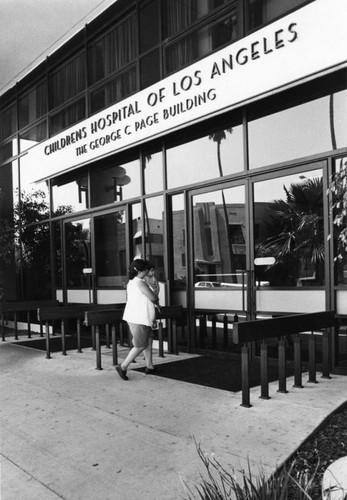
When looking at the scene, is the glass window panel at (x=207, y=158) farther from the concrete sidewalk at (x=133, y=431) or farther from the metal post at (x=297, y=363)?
the concrete sidewalk at (x=133, y=431)

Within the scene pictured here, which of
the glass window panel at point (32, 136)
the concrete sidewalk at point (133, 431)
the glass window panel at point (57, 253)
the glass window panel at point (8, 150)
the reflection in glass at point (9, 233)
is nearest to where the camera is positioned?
the concrete sidewalk at point (133, 431)

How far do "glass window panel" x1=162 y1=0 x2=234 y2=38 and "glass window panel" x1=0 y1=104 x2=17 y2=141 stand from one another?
18.8ft

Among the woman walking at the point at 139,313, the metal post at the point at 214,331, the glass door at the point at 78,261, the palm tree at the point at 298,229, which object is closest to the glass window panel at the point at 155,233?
the metal post at the point at 214,331

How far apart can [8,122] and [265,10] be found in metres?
8.16

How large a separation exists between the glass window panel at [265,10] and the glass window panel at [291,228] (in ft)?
7.08

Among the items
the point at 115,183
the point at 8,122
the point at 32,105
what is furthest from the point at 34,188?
the point at 115,183

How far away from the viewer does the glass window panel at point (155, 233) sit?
7.72 m

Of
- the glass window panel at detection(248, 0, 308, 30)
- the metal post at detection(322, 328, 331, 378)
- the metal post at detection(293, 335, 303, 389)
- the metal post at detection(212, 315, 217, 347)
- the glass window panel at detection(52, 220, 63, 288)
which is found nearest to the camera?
the metal post at detection(293, 335, 303, 389)

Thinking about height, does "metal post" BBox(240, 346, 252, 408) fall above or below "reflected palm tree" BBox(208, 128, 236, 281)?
below

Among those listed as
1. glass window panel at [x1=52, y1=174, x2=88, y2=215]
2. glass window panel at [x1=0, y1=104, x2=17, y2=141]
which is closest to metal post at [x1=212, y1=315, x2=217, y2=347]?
glass window panel at [x1=52, y1=174, x2=88, y2=215]

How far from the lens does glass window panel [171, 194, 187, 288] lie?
739 cm

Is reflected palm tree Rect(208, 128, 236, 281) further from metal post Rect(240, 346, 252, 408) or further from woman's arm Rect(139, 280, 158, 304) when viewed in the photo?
metal post Rect(240, 346, 252, 408)

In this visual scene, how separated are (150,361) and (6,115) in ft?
30.0

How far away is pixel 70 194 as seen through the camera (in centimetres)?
982
